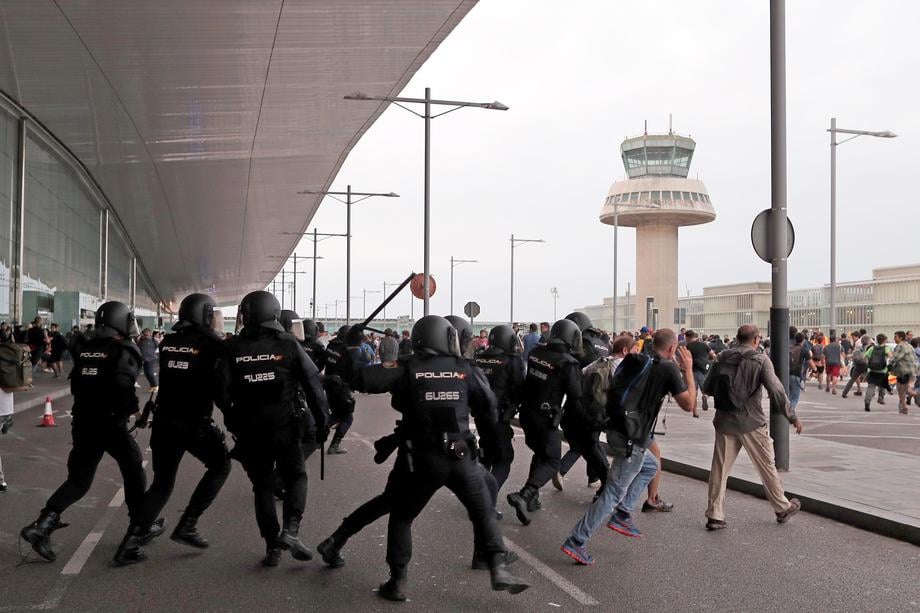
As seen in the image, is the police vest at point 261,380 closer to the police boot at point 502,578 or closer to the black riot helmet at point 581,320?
the police boot at point 502,578

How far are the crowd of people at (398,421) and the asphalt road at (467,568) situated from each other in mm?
191

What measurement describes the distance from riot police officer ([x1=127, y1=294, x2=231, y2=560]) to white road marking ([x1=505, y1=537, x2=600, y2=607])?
2.07 m

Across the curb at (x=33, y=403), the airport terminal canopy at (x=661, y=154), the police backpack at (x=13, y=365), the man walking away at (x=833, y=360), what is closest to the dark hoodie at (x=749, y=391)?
the police backpack at (x=13, y=365)

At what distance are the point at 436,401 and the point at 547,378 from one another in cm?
274

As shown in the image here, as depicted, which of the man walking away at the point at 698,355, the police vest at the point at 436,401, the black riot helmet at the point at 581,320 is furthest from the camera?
the man walking away at the point at 698,355

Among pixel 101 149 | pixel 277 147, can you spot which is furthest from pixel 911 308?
pixel 101 149

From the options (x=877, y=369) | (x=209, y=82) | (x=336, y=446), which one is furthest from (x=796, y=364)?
(x=209, y=82)

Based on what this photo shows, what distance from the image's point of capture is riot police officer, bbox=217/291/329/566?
5828 millimetres

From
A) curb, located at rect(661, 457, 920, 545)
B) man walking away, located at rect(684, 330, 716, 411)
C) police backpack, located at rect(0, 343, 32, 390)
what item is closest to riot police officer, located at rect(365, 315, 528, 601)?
curb, located at rect(661, 457, 920, 545)

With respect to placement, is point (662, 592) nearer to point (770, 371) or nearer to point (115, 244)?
point (770, 371)

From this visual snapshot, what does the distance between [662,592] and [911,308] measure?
2894 inches

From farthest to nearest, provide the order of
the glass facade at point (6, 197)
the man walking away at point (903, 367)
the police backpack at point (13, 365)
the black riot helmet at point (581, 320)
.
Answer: the glass facade at point (6, 197) < the man walking away at point (903, 367) < the police backpack at point (13, 365) < the black riot helmet at point (581, 320)

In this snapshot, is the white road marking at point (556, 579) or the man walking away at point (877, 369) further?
the man walking away at point (877, 369)

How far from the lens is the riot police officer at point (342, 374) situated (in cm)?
629
